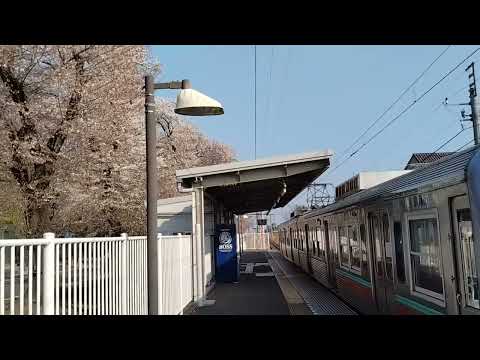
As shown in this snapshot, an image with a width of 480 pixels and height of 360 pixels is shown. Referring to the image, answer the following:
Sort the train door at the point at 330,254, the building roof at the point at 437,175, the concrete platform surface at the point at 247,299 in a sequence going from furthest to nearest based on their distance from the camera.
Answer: the train door at the point at 330,254 < the concrete platform surface at the point at 247,299 < the building roof at the point at 437,175

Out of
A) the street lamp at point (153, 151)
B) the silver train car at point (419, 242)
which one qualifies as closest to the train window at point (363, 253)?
the silver train car at point (419, 242)

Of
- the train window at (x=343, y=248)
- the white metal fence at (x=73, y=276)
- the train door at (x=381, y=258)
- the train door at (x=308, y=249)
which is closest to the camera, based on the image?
the white metal fence at (x=73, y=276)

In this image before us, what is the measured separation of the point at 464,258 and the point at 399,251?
2145 millimetres

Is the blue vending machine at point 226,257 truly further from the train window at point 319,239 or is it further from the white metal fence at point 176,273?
the white metal fence at point 176,273

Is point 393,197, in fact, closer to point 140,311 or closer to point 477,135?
point 140,311

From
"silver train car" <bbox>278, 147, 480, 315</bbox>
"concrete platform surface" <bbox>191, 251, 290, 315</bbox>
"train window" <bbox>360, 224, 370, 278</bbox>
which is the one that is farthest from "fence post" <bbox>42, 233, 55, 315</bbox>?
"concrete platform surface" <bbox>191, 251, 290, 315</bbox>

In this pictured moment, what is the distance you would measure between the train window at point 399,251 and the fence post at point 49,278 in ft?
15.0

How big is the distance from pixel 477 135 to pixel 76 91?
581 inches

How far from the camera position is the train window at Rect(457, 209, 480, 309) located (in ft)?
14.9

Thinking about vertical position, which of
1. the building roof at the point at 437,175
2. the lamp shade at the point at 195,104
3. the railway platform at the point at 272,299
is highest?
the lamp shade at the point at 195,104

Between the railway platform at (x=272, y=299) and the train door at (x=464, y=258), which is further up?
the train door at (x=464, y=258)

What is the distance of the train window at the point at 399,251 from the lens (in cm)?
680

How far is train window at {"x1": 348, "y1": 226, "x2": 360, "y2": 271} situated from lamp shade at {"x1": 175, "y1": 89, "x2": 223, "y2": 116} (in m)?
4.62

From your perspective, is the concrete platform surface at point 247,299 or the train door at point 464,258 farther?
the concrete platform surface at point 247,299
